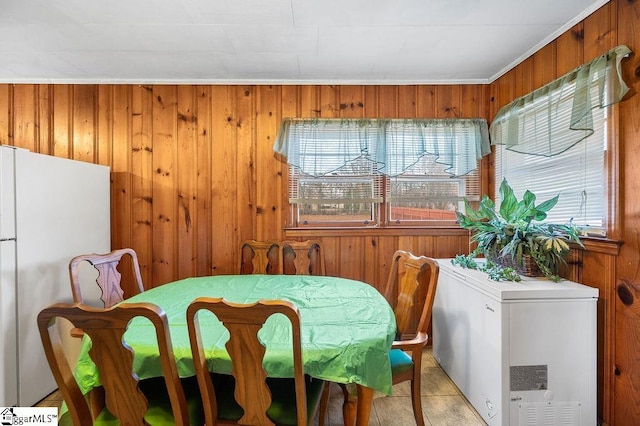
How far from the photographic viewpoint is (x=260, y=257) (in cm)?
259

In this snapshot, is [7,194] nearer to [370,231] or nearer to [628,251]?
[370,231]

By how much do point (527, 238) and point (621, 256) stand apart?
42cm

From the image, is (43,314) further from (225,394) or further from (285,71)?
(285,71)

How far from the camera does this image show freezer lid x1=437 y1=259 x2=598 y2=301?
1645 millimetres

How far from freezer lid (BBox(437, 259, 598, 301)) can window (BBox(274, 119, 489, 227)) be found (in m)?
1.05

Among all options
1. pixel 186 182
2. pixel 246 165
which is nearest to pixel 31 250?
pixel 186 182

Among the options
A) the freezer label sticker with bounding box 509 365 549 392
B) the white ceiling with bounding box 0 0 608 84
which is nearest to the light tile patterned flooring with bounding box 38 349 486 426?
the freezer label sticker with bounding box 509 365 549 392

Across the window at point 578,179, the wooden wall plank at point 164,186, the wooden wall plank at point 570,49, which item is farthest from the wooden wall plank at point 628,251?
the wooden wall plank at point 164,186

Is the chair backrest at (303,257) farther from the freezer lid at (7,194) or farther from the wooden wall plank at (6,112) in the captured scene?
the wooden wall plank at (6,112)

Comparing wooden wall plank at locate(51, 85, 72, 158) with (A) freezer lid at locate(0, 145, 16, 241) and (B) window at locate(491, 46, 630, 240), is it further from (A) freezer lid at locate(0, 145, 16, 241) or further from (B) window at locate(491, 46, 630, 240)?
(B) window at locate(491, 46, 630, 240)

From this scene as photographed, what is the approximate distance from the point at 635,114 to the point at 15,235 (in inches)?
139

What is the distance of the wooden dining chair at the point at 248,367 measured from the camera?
98 cm

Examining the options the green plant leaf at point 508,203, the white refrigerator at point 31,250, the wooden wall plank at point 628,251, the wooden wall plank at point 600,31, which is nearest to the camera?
the wooden wall plank at point 628,251

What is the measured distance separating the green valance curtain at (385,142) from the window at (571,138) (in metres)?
0.31
